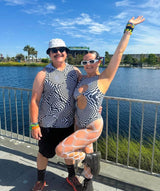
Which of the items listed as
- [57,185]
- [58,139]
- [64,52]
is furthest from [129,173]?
[64,52]

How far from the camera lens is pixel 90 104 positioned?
1925 millimetres

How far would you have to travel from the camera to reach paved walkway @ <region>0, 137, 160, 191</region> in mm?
2350

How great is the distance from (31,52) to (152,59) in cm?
7069

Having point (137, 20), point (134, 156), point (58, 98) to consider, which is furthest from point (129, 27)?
point (134, 156)

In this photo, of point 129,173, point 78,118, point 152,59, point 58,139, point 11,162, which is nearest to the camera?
point 78,118

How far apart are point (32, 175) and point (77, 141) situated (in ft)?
3.95

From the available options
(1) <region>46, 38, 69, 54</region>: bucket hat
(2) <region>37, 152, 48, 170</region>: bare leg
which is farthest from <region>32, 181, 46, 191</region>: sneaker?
(1) <region>46, 38, 69, 54</region>: bucket hat

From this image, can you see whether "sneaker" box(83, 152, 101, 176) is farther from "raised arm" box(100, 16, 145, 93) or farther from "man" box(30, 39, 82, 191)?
"raised arm" box(100, 16, 145, 93)

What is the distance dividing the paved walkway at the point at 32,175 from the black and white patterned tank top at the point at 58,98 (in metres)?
0.89

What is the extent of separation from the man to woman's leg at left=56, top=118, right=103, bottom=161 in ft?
1.09

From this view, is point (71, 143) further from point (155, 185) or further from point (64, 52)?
point (155, 185)

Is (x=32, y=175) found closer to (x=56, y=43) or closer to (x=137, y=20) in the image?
(x=56, y=43)

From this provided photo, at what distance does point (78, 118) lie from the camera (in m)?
2.04

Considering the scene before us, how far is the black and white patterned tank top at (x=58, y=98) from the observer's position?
2.08 metres
